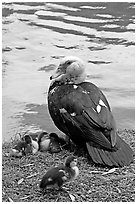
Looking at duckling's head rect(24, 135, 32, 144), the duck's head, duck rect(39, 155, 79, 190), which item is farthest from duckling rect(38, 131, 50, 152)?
duck rect(39, 155, 79, 190)

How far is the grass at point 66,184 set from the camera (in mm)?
3816

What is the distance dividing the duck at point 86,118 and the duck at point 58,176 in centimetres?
37

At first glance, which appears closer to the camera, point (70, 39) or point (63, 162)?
point (63, 162)

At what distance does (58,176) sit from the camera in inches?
150

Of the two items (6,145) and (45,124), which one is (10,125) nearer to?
(45,124)

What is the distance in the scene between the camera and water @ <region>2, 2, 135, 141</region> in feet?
20.9

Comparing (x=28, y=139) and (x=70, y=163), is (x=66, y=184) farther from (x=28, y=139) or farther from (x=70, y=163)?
(x=28, y=139)

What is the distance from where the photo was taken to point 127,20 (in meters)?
10.4

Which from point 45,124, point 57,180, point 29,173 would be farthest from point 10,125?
point 57,180

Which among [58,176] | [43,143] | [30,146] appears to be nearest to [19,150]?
[30,146]

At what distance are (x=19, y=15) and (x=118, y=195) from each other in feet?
25.5

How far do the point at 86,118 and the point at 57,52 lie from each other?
4671 millimetres

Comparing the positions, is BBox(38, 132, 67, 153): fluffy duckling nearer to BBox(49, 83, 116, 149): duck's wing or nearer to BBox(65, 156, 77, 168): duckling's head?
BBox(49, 83, 116, 149): duck's wing

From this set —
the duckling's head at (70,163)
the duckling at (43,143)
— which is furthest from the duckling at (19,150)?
the duckling's head at (70,163)
